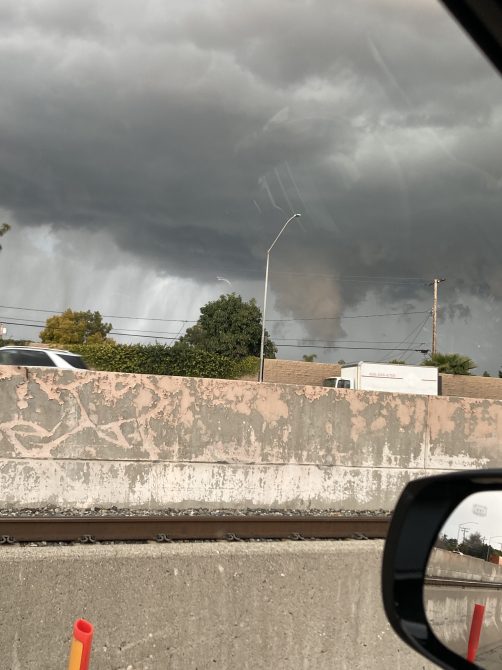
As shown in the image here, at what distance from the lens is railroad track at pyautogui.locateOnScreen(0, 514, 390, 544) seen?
6.80 meters

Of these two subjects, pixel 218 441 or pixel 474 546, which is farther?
pixel 218 441

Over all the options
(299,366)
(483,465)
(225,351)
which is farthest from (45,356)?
(225,351)

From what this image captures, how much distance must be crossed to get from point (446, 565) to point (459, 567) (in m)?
0.03

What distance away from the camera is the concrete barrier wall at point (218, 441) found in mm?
8266

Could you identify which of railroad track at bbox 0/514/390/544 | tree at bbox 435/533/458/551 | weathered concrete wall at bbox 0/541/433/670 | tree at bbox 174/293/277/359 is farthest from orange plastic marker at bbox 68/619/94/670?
tree at bbox 174/293/277/359

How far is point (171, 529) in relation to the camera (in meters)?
7.17

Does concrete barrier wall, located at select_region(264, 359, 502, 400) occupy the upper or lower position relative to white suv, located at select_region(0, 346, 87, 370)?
upper

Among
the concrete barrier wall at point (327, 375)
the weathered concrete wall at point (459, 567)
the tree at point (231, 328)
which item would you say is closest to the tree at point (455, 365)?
the concrete barrier wall at point (327, 375)

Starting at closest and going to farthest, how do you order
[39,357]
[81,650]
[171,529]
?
1. [81,650]
2. [171,529]
3. [39,357]

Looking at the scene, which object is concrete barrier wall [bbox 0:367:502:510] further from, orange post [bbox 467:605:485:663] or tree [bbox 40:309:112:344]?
tree [bbox 40:309:112:344]

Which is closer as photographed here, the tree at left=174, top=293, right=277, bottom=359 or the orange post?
the orange post

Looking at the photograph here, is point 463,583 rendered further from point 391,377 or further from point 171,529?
point 391,377

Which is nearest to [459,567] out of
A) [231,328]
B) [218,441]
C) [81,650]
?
[81,650]

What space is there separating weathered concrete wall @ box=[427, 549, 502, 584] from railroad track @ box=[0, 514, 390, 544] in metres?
4.38
